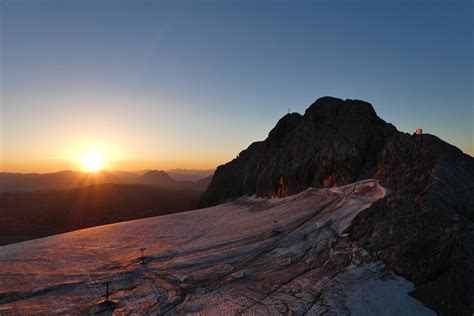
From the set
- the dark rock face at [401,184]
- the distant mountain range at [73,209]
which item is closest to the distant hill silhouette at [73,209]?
the distant mountain range at [73,209]

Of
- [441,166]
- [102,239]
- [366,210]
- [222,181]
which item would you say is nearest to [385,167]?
[441,166]

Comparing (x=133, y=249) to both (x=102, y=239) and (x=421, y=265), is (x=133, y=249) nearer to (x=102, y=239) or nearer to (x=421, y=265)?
(x=102, y=239)

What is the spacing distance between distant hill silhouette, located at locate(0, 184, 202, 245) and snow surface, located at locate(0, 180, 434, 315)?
4762cm

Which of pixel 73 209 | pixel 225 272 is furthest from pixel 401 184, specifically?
pixel 73 209

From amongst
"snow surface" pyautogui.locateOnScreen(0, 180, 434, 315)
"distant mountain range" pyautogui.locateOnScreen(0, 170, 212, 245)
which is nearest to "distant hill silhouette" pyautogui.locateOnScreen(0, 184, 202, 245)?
"distant mountain range" pyautogui.locateOnScreen(0, 170, 212, 245)

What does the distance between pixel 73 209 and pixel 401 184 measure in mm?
93344

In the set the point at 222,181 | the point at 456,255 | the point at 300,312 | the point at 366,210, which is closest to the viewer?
the point at 300,312

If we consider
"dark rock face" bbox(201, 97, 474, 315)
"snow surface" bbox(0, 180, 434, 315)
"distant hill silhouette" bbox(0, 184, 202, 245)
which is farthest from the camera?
"distant hill silhouette" bbox(0, 184, 202, 245)

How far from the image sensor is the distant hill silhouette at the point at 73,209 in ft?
224

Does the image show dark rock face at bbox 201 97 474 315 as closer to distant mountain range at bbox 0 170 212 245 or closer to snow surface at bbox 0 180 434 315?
snow surface at bbox 0 180 434 315

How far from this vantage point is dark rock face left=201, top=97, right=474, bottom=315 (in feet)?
39.8

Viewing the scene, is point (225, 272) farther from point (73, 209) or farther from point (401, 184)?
point (73, 209)

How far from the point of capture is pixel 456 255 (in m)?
12.3

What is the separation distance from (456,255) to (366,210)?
5230 mm
